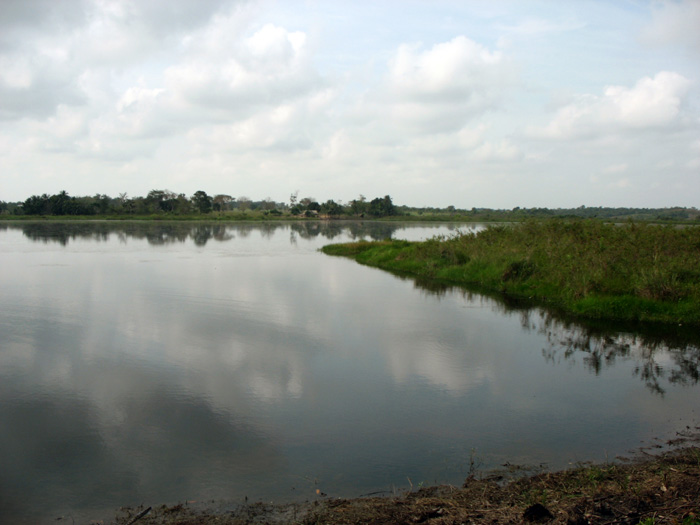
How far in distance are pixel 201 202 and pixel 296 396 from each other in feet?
301

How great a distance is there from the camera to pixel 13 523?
425 centimetres

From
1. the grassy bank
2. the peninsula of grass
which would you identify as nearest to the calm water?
the grassy bank

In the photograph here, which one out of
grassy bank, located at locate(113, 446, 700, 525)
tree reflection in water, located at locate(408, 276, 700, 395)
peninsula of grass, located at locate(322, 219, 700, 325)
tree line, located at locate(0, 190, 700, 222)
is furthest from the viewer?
tree line, located at locate(0, 190, 700, 222)

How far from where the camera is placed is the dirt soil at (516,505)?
386cm

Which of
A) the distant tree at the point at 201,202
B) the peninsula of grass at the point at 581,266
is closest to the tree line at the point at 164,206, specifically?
the distant tree at the point at 201,202

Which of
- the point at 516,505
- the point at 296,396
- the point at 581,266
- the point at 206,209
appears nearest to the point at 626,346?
the point at 581,266

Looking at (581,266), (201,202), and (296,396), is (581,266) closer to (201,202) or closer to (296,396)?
(296,396)

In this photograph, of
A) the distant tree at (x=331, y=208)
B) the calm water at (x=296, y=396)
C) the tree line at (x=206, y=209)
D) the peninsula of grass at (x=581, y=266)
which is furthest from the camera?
the distant tree at (x=331, y=208)

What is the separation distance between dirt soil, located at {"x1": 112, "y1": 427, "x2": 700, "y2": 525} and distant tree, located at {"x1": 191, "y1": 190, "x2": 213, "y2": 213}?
3691 inches

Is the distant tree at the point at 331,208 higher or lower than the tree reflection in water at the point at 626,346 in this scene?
higher

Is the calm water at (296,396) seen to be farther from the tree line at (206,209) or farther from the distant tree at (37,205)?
the distant tree at (37,205)

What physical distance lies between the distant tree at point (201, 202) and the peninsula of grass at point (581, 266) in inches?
2990

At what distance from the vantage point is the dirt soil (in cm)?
386

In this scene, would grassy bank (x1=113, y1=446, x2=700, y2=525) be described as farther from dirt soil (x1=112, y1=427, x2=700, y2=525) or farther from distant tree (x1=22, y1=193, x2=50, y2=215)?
distant tree (x1=22, y1=193, x2=50, y2=215)
